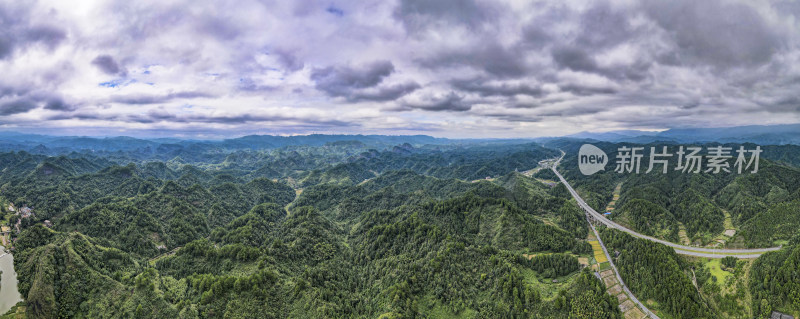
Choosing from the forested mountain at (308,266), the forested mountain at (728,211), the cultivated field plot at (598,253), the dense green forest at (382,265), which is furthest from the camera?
the forested mountain at (728,211)

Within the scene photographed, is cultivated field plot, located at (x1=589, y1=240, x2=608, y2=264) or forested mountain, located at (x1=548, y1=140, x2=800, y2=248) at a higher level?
forested mountain, located at (x1=548, y1=140, x2=800, y2=248)

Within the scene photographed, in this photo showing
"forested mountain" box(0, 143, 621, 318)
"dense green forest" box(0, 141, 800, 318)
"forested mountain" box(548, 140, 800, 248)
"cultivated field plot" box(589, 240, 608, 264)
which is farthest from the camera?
"forested mountain" box(548, 140, 800, 248)

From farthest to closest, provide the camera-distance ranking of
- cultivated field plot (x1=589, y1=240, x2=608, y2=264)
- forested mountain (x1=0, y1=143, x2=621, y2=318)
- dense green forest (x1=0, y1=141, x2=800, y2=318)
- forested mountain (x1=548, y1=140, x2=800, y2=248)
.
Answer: forested mountain (x1=548, y1=140, x2=800, y2=248)
cultivated field plot (x1=589, y1=240, x2=608, y2=264)
dense green forest (x1=0, y1=141, x2=800, y2=318)
forested mountain (x1=0, y1=143, x2=621, y2=318)

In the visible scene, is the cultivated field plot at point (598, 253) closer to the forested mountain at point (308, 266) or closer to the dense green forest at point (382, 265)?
the dense green forest at point (382, 265)

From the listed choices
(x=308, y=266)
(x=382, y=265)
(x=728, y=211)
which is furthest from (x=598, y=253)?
(x=308, y=266)

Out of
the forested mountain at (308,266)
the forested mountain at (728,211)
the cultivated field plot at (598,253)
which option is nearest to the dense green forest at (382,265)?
the forested mountain at (308,266)

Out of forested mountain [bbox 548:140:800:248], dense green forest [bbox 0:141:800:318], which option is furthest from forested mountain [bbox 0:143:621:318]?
forested mountain [bbox 548:140:800:248]

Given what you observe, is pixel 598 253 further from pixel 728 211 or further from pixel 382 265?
pixel 728 211

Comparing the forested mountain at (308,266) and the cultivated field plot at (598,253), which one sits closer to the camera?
the forested mountain at (308,266)

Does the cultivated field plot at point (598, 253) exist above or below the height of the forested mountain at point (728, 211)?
below

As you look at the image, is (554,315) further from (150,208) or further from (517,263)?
(150,208)

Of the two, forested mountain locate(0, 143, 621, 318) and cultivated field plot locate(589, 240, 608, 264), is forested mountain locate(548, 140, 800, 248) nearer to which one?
forested mountain locate(0, 143, 621, 318)
